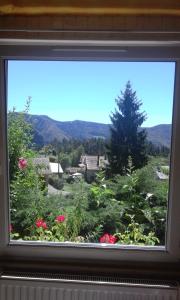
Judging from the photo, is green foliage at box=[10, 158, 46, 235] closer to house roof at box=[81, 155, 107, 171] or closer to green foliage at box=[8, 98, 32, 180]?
green foliage at box=[8, 98, 32, 180]

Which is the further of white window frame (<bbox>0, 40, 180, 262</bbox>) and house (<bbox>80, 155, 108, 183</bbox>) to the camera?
house (<bbox>80, 155, 108, 183</bbox>)

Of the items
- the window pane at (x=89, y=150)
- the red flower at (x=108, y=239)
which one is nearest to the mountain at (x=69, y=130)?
the window pane at (x=89, y=150)

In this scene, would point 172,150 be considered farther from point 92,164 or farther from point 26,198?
point 26,198

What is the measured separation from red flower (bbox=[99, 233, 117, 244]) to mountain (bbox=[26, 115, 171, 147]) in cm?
55

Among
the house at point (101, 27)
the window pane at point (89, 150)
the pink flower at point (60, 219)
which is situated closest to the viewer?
the house at point (101, 27)

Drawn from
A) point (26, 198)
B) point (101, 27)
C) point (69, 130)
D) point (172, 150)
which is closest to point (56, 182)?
point (26, 198)

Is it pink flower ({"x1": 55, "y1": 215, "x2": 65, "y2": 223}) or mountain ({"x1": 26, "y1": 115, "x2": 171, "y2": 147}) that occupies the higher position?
mountain ({"x1": 26, "y1": 115, "x2": 171, "y2": 147})

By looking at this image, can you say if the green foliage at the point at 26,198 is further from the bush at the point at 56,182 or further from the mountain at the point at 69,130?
the mountain at the point at 69,130

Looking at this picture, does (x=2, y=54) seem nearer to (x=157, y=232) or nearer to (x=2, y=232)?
(x=2, y=232)

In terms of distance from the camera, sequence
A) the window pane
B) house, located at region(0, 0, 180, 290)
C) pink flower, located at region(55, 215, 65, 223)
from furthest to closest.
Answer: pink flower, located at region(55, 215, 65, 223), the window pane, house, located at region(0, 0, 180, 290)

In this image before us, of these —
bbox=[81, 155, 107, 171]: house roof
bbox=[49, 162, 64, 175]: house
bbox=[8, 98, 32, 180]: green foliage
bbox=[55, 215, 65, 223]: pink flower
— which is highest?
bbox=[8, 98, 32, 180]: green foliage

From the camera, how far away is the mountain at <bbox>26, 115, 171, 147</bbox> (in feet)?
6.63

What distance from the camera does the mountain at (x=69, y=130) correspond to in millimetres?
2021

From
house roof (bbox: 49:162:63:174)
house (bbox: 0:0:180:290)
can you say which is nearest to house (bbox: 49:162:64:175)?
house roof (bbox: 49:162:63:174)
